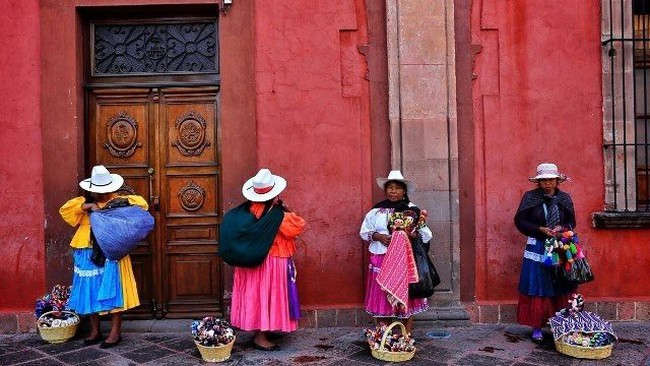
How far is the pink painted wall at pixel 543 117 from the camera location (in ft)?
22.9

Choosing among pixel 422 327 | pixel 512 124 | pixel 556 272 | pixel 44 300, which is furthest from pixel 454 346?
pixel 44 300

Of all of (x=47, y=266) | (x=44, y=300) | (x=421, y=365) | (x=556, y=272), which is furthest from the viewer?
(x=47, y=266)

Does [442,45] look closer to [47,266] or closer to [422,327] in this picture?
[422,327]

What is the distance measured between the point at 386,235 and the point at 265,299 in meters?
1.26

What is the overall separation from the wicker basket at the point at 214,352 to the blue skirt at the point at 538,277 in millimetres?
2879

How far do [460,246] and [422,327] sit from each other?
37.7 inches

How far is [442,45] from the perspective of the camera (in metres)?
6.88

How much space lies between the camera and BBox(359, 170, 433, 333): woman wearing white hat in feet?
20.0

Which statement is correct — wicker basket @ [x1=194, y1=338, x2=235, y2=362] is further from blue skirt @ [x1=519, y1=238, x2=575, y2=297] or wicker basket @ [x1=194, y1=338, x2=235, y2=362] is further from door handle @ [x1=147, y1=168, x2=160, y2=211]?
blue skirt @ [x1=519, y1=238, x2=575, y2=297]

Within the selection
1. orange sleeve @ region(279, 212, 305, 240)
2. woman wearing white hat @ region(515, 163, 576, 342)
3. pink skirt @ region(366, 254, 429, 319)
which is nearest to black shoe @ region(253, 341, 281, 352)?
pink skirt @ region(366, 254, 429, 319)

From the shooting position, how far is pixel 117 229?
6.07 metres

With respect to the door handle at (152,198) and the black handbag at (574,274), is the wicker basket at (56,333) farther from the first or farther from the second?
the black handbag at (574,274)

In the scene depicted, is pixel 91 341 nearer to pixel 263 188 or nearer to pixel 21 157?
pixel 21 157

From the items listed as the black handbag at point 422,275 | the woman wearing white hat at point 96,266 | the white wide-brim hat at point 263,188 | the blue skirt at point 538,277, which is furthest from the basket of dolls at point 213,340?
the blue skirt at point 538,277
